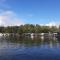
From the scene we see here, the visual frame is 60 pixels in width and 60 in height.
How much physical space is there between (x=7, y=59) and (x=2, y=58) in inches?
23.6

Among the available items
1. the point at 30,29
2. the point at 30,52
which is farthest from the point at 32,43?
the point at 30,29

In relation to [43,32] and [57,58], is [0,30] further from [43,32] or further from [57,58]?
[57,58]

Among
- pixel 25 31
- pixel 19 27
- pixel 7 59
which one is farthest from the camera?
pixel 19 27

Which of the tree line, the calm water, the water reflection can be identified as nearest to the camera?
the calm water

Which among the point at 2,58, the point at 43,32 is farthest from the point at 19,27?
the point at 2,58

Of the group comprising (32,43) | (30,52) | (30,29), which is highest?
(30,29)

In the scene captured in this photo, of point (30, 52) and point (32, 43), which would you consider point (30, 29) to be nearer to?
point (32, 43)

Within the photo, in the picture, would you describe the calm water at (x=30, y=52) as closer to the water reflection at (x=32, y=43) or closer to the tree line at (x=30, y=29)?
the water reflection at (x=32, y=43)

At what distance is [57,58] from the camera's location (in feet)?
53.5

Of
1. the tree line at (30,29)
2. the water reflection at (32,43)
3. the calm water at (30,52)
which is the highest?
the tree line at (30,29)

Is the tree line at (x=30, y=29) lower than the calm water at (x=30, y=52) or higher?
higher

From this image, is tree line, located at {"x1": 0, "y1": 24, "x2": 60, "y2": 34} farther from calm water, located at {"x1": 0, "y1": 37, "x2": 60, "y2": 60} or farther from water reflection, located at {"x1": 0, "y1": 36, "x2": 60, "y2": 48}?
calm water, located at {"x1": 0, "y1": 37, "x2": 60, "y2": 60}

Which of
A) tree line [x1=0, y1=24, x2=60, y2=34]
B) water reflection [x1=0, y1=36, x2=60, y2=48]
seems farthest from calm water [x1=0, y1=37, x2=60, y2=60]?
tree line [x1=0, y1=24, x2=60, y2=34]

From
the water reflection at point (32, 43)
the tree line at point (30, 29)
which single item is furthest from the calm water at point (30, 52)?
the tree line at point (30, 29)
